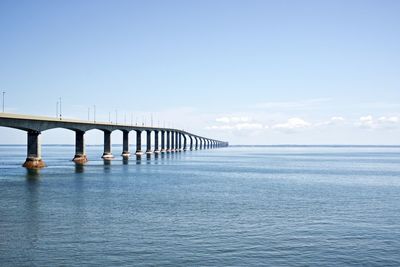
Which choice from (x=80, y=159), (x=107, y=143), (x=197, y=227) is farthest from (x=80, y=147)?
(x=197, y=227)

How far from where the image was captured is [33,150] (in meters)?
92.4

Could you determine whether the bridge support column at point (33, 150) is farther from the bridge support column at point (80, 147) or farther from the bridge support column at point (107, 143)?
the bridge support column at point (107, 143)

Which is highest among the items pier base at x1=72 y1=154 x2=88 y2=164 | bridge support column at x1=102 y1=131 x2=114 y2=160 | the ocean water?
bridge support column at x1=102 y1=131 x2=114 y2=160

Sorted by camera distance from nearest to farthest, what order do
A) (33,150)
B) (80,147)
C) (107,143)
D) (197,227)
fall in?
(197,227)
(33,150)
(80,147)
(107,143)

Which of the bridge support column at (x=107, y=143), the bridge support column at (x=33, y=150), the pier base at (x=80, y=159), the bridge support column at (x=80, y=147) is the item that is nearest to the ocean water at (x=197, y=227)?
the bridge support column at (x=33, y=150)

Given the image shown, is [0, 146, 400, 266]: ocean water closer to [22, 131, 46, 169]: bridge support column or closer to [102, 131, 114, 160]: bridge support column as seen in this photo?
[22, 131, 46, 169]: bridge support column

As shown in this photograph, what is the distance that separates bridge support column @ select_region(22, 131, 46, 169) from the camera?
91.0 m

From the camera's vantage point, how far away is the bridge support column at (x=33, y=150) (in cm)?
9100

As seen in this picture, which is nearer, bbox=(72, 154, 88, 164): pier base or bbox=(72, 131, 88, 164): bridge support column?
bbox=(72, 131, 88, 164): bridge support column

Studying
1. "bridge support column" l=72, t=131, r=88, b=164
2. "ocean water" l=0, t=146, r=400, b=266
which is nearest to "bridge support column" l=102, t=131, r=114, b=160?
"bridge support column" l=72, t=131, r=88, b=164

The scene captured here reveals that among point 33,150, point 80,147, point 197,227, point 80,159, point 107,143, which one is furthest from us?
point 107,143

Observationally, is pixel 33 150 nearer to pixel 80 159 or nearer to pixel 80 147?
pixel 80 159

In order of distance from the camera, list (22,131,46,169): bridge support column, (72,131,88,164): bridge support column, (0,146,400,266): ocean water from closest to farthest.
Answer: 1. (0,146,400,266): ocean water
2. (22,131,46,169): bridge support column
3. (72,131,88,164): bridge support column

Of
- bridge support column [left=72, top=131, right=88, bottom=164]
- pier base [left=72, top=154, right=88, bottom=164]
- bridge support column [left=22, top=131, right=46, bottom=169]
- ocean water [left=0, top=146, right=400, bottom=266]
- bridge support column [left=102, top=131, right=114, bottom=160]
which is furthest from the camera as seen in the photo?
bridge support column [left=102, top=131, right=114, bottom=160]
